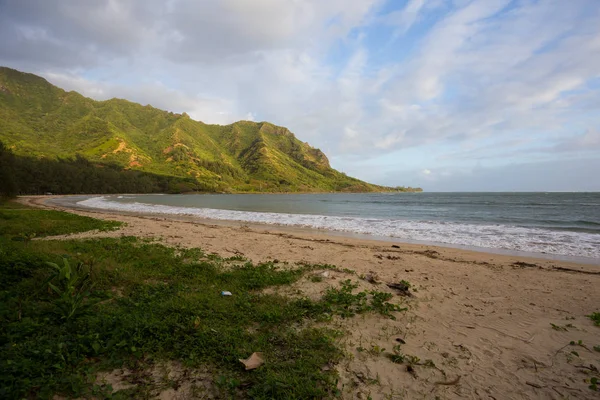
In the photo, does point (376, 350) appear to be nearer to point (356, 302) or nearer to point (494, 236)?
point (356, 302)

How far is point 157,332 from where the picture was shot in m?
4.58

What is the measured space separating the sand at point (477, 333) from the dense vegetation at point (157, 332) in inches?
24.2

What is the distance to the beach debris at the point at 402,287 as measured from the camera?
7430mm

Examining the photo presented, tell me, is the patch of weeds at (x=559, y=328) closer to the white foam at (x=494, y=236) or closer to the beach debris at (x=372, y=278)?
the beach debris at (x=372, y=278)

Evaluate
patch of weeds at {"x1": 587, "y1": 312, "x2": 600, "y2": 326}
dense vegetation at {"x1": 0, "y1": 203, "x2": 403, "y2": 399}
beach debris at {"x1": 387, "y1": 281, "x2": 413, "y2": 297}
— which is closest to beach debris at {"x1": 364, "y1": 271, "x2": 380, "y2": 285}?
beach debris at {"x1": 387, "y1": 281, "x2": 413, "y2": 297}

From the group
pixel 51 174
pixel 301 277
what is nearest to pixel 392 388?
pixel 301 277

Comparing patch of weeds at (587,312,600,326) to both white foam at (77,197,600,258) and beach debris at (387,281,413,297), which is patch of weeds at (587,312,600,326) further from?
white foam at (77,197,600,258)

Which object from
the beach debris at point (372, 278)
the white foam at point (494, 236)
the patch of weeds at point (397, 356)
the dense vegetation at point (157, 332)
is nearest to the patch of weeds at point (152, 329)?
the dense vegetation at point (157, 332)

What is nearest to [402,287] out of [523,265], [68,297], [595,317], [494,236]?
[595,317]

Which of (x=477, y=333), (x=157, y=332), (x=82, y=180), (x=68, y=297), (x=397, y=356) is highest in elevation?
(x=82, y=180)

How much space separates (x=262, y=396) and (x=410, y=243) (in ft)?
50.7

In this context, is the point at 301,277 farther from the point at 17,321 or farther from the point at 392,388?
the point at 17,321

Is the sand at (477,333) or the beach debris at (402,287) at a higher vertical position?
the beach debris at (402,287)

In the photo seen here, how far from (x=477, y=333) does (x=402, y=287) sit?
93.8 inches
